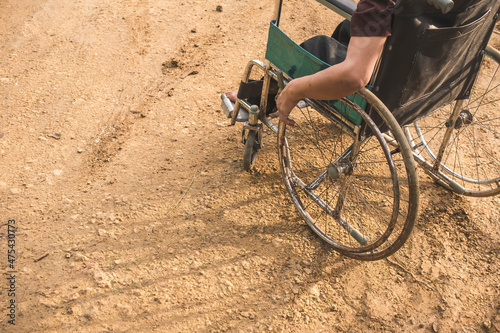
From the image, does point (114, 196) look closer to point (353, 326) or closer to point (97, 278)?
point (97, 278)

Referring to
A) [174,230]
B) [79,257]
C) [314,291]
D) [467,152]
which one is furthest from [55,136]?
[467,152]

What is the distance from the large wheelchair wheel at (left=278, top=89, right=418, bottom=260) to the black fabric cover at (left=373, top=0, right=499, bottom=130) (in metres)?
0.14

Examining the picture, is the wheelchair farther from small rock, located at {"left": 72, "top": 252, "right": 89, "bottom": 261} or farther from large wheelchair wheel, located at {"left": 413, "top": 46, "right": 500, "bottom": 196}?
small rock, located at {"left": 72, "top": 252, "right": 89, "bottom": 261}

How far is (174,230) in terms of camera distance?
2406 millimetres

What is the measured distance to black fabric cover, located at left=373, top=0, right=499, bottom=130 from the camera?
164cm

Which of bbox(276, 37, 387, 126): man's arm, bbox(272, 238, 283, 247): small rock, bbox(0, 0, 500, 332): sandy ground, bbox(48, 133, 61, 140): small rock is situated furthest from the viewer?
bbox(48, 133, 61, 140): small rock

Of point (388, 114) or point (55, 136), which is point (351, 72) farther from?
point (55, 136)

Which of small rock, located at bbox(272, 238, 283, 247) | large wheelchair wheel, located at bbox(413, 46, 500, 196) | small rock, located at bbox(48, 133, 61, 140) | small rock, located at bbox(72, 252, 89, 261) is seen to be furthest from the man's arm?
small rock, located at bbox(48, 133, 61, 140)

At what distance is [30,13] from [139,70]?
1532 millimetres

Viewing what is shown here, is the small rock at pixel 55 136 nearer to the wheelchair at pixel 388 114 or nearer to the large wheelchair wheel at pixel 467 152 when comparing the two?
the wheelchair at pixel 388 114

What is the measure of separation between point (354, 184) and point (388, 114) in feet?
1.94

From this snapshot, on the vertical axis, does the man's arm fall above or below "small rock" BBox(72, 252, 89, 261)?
above

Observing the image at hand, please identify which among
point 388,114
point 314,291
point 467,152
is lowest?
point 314,291

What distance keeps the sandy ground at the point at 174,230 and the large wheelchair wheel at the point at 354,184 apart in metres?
0.13
